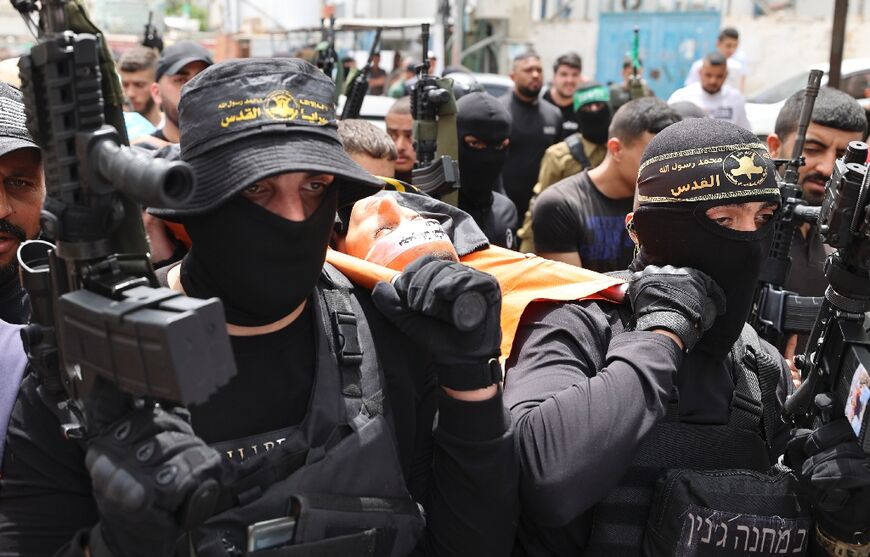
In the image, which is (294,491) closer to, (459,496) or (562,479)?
(459,496)

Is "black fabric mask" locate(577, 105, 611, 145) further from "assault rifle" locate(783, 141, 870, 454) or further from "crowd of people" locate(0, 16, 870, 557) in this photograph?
"assault rifle" locate(783, 141, 870, 454)

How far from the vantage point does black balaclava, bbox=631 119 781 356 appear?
A: 2.37 m

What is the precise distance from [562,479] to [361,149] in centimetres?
289

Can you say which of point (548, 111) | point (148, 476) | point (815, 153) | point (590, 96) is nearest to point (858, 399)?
point (148, 476)

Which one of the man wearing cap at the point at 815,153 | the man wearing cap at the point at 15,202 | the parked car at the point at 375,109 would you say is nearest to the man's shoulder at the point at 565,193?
the man wearing cap at the point at 815,153

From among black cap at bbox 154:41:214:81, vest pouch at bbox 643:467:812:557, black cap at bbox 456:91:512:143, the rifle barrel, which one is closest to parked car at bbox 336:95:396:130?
black cap at bbox 154:41:214:81

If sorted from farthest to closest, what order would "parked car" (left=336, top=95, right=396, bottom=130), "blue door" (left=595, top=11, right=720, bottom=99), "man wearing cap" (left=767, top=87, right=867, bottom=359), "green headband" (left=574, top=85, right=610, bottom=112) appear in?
1. "blue door" (left=595, top=11, right=720, bottom=99)
2. "parked car" (left=336, top=95, right=396, bottom=130)
3. "green headband" (left=574, top=85, right=610, bottom=112)
4. "man wearing cap" (left=767, top=87, right=867, bottom=359)

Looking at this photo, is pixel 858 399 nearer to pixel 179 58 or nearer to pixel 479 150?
pixel 479 150

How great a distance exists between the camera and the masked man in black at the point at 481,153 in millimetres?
5449

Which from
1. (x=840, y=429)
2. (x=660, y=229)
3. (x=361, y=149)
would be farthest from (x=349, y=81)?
(x=840, y=429)

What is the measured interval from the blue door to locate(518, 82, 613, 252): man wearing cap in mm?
11129

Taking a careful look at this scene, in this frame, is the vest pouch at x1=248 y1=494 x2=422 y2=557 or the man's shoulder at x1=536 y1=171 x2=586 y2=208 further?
the man's shoulder at x1=536 y1=171 x2=586 y2=208

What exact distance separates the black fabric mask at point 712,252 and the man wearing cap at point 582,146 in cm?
393

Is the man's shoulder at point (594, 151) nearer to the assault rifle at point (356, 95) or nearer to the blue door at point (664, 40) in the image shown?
the assault rifle at point (356, 95)
